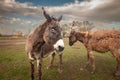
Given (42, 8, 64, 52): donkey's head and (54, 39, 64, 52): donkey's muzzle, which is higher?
(42, 8, 64, 52): donkey's head

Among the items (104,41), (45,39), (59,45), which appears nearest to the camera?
(59,45)

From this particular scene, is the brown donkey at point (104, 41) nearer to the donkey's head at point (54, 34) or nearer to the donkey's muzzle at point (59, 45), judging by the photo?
the donkey's head at point (54, 34)

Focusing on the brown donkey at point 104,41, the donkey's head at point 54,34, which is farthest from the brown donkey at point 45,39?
the brown donkey at point 104,41

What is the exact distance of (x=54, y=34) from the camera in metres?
5.26

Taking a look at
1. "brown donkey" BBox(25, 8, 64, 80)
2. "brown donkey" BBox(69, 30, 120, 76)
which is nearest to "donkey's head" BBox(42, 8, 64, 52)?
"brown donkey" BBox(25, 8, 64, 80)

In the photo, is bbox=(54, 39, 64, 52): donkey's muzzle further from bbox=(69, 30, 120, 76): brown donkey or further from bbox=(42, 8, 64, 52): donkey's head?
bbox=(69, 30, 120, 76): brown donkey

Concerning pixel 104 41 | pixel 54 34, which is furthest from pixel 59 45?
pixel 104 41

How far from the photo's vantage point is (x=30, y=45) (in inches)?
242

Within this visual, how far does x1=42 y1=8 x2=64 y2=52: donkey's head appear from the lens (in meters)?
5.14

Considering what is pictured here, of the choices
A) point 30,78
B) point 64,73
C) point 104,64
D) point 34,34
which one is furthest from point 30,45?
point 104,64

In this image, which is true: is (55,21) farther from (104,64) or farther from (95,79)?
(104,64)

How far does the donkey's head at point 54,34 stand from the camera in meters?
5.14

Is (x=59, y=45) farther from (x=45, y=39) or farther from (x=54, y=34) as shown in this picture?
(x=45, y=39)

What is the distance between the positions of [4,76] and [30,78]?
120 centimetres
